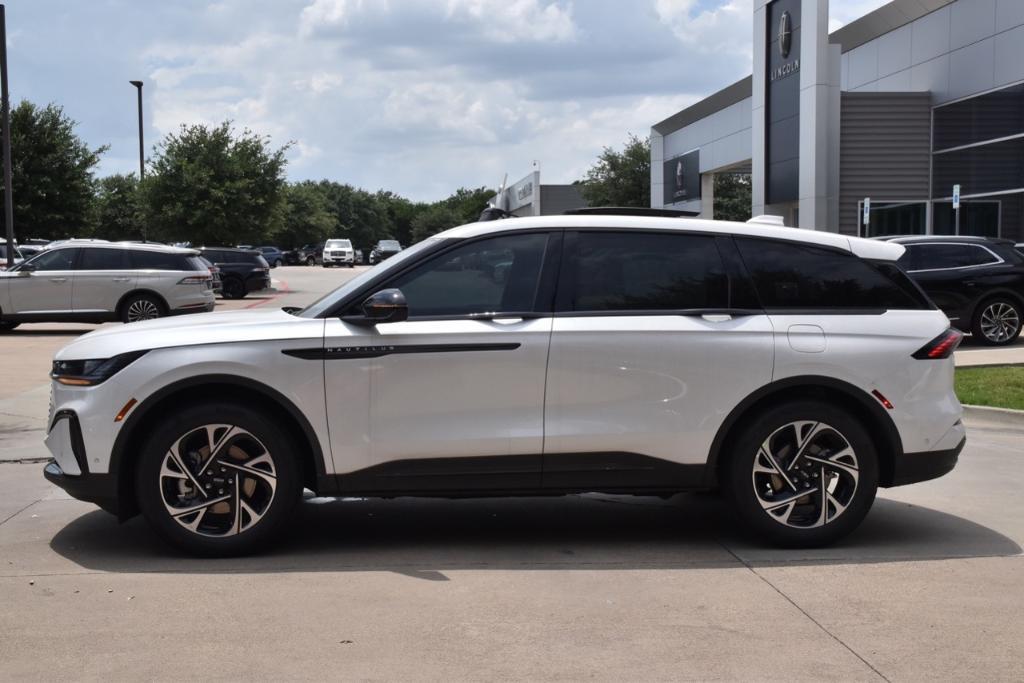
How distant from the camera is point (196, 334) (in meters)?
5.67

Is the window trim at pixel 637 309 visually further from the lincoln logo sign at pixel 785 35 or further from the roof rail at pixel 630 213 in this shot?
the lincoln logo sign at pixel 785 35

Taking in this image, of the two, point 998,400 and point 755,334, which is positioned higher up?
point 755,334

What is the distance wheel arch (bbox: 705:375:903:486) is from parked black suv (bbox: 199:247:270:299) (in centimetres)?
2994

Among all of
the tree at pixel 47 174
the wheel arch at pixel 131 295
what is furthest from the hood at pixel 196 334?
the tree at pixel 47 174

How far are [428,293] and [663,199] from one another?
157ft

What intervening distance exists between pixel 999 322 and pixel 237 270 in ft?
76.9

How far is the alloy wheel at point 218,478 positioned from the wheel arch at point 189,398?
0.19 meters

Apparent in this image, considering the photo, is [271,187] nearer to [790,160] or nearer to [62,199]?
[62,199]

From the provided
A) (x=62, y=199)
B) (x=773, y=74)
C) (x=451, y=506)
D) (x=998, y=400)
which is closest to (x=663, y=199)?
(x=773, y=74)

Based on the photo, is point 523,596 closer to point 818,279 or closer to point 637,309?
point 637,309

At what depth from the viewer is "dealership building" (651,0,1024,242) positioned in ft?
89.5

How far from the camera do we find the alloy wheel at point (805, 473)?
19.1 ft

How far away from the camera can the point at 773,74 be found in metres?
35.3

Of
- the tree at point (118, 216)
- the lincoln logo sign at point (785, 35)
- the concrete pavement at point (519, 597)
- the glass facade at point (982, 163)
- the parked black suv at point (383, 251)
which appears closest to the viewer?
the concrete pavement at point (519, 597)
